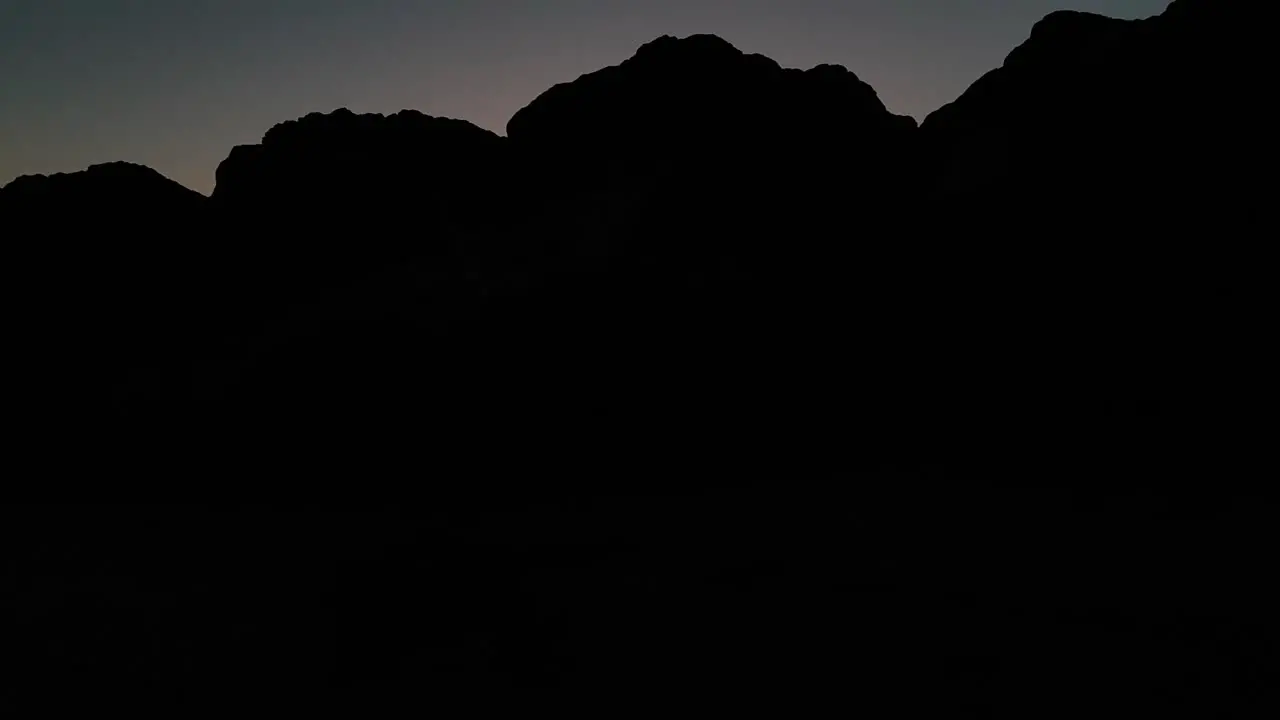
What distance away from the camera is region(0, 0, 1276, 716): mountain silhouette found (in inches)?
295

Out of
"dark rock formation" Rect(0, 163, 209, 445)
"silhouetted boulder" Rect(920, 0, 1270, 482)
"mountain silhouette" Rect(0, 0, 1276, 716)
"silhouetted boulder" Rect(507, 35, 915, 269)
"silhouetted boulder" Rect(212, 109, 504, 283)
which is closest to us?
"mountain silhouette" Rect(0, 0, 1276, 716)

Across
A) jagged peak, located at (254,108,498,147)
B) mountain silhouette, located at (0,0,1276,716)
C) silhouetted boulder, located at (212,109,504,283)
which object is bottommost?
mountain silhouette, located at (0,0,1276,716)

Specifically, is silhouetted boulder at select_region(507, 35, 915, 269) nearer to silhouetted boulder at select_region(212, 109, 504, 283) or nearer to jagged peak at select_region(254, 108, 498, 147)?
Result: silhouetted boulder at select_region(212, 109, 504, 283)

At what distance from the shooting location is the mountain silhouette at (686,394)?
7.50 m

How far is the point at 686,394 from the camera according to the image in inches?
596

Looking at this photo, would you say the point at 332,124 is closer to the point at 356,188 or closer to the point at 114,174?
the point at 356,188

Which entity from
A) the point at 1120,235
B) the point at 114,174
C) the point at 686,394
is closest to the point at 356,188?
the point at 114,174

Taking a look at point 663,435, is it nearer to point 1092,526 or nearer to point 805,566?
point 805,566

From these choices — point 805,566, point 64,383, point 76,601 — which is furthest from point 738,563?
point 64,383

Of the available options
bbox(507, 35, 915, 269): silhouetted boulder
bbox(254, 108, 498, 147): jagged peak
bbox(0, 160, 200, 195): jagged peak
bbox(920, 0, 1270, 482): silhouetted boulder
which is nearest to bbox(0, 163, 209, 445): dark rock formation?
bbox(0, 160, 200, 195): jagged peak

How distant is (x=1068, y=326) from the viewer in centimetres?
1355

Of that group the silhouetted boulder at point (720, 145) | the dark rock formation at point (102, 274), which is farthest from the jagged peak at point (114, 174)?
the silhouetted boulder at point (720, 145)

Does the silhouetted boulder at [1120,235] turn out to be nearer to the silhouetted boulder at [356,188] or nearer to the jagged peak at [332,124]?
the silhouetted boulder at [356,188]

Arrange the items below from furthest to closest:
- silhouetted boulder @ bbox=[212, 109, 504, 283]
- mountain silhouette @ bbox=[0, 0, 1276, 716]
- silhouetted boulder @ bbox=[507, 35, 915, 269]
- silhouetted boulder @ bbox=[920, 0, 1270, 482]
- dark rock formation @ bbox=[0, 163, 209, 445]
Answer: dark rock formation @ bbox=[0, 163, 209, 445], silhouetted boulder @ bbox=[212, 109, 504, 283], silhouetted boulder @ bbox=[507, 35, 915, 269], silhouetted boulder @ bbox=[920, 0, 1270, 482], mountain silhouette @ bbox=[0, 0, 1276, 716]
